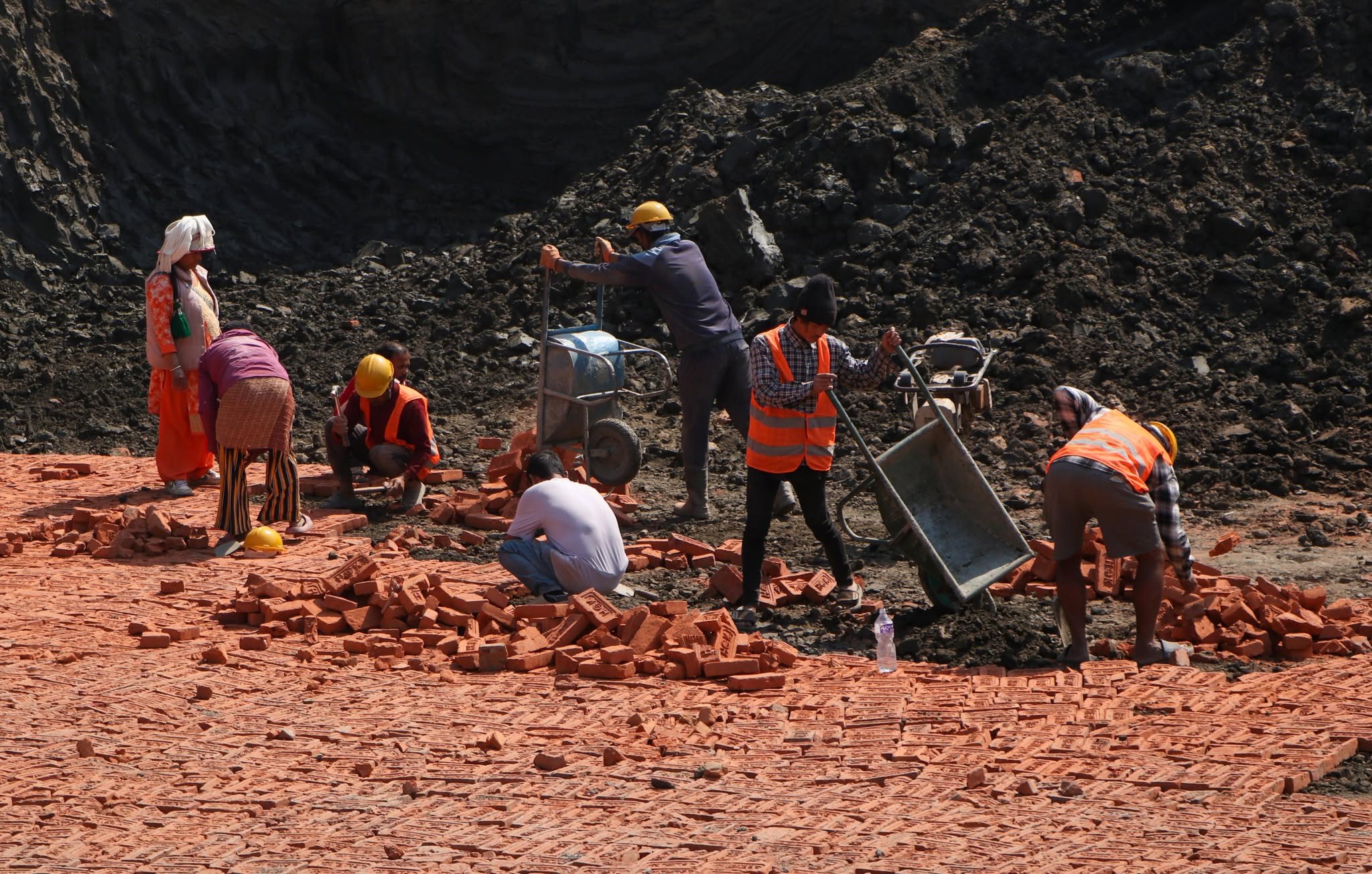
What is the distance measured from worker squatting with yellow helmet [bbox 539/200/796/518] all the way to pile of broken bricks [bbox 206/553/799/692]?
1984 mm

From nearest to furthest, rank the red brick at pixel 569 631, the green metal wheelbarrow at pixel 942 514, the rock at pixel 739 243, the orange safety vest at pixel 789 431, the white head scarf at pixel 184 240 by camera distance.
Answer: the red brick at pixel 569 631
the green metal wheelbarrow at pixel 942 514
the orange safety vest at pixel 789 431
the white head scarf at pixel 184 240
the rock at pixel 739 243

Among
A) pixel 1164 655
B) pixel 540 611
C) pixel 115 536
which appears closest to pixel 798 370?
pixel 540 611

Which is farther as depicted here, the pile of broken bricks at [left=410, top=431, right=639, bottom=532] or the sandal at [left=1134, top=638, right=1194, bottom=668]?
the pile of broken bricks at [left=410, top=431, right=639, bottom=532]

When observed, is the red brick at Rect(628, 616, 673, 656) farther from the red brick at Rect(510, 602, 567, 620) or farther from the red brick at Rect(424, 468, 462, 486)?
the red brick at Rect(424, 468, 462, 486)

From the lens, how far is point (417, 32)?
19.9m

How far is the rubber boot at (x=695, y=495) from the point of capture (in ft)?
31.9

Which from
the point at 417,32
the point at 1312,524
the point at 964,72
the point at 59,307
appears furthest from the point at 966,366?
the point at 417,32

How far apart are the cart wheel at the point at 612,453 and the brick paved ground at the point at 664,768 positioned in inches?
130

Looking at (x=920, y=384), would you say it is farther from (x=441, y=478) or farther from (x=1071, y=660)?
(x=441, y=478)

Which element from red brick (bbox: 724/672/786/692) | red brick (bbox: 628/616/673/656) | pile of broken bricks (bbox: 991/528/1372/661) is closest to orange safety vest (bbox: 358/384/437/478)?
red brick (bbox: 628/616/673/656)

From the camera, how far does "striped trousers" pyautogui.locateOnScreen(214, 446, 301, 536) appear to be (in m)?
8.81

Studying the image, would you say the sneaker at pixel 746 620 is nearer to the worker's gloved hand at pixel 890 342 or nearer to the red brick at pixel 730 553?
the red brick at pixel 730 553

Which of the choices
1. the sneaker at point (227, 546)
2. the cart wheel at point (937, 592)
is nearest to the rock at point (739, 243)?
the sneaker at point (227, 546)

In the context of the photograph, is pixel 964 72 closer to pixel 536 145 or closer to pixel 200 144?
pixel 536 145
